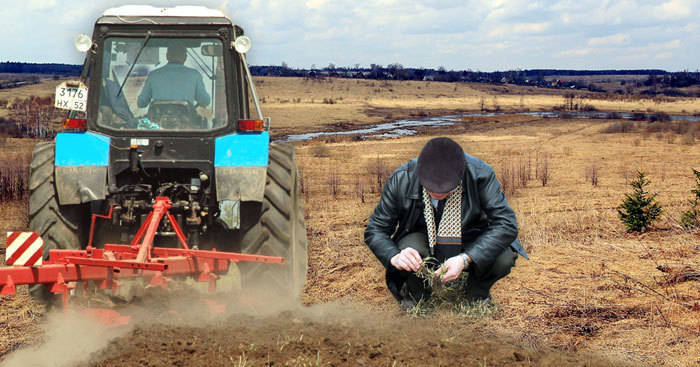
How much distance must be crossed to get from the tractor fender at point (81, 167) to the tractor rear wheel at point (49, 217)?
11cm

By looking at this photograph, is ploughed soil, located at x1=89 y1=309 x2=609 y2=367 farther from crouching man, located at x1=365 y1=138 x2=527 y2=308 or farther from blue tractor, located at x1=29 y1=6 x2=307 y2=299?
blue tractor, located at x1=29 y1=6 x2=307 y2=299

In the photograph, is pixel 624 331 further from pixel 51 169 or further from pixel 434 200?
pixel 51 169

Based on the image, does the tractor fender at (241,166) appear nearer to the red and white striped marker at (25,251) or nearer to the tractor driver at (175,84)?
the tractor driver at (175,84)

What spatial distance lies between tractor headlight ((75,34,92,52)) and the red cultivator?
56.8 inches

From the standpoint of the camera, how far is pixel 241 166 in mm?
5496

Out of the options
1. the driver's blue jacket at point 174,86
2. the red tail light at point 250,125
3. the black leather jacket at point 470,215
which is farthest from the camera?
the driver's blue jacket at point 174,86

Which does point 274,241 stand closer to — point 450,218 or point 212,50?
point 450,218

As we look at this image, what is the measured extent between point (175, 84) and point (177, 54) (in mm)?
254

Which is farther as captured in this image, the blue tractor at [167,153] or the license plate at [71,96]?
the license plate at [71,96]

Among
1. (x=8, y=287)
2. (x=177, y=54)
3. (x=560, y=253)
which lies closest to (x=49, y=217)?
(x=8, y=287)

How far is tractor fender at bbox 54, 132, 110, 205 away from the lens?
5.39 metres

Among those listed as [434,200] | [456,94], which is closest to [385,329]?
[434,200]

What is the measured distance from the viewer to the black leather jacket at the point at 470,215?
4668 millimetres

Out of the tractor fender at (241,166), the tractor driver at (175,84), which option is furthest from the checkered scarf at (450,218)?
the tractor driver at (175,84)
